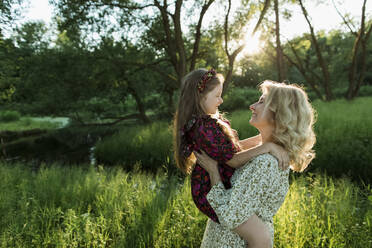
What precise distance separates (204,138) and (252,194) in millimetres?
470

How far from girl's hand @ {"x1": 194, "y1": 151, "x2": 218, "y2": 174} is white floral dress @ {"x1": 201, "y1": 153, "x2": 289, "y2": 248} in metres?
0.12

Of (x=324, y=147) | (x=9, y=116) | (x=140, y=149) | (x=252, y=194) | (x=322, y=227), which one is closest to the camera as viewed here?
(x=252, y=194)

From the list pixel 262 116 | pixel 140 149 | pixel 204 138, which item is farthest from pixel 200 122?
pixel 140 149

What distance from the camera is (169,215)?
371 cm

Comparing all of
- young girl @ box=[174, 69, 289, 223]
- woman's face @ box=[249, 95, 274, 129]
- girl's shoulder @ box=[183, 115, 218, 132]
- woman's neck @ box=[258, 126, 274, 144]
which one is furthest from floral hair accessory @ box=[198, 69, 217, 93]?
woman's neck @ box=[258, 126, 274, 144]

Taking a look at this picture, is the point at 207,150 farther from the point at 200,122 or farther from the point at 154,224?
the point at 154,224

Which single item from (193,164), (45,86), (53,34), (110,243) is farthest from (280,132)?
(53,34)

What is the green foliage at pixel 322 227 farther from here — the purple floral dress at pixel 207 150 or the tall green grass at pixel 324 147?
the tall green grass at pixel 324 147

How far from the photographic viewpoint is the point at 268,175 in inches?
60.7

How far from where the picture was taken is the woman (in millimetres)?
1532

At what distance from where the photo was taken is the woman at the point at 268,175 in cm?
153

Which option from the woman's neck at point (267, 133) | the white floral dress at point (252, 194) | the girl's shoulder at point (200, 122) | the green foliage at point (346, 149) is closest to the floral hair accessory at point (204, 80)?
the girl's shoulder at point (200, 122)

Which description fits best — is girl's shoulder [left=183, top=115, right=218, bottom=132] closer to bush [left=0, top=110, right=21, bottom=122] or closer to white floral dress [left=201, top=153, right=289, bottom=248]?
white floral dress [left=201, top=153, right=289, bottom=248]

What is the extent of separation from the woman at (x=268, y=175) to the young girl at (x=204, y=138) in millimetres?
85
